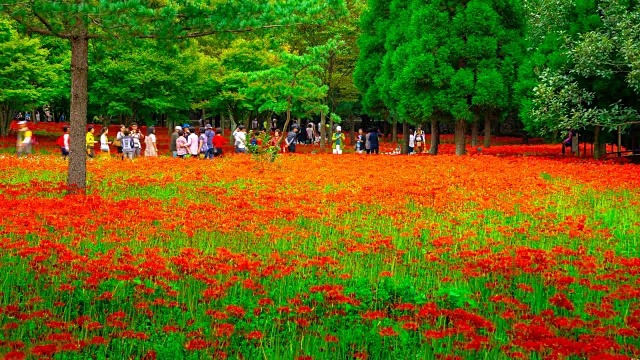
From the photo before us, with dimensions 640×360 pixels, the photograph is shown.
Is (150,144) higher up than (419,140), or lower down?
lower down

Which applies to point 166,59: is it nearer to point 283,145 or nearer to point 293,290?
point 283,145

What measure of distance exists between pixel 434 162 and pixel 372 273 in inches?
599

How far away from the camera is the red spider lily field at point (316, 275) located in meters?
4.62

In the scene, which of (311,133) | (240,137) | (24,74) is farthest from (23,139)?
(311,133)

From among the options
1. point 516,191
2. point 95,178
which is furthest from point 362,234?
point 95,178

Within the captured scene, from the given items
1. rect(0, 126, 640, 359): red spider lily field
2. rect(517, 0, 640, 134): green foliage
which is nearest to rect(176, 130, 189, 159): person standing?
rect(0, 126, 640, 359): red spider lily field

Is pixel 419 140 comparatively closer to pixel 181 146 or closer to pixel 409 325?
pixel 181 146

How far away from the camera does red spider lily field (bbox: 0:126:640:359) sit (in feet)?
15.2

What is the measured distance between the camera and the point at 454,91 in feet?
89.7

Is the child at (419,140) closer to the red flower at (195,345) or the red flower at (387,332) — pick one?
the red flower at (387,332)

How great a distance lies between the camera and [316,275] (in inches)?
261

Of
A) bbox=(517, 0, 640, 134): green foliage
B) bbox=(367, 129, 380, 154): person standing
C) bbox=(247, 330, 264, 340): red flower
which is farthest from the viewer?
bbox=(367, 129, 380, 154): person standing

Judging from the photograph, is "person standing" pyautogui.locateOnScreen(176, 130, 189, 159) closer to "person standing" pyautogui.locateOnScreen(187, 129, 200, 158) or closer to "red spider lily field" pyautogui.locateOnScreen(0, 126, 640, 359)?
"person standing" pyautogui.locateOnScreen(187, 129, 200, 158)

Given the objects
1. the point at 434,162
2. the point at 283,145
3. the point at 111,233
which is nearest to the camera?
the point at 111,233
